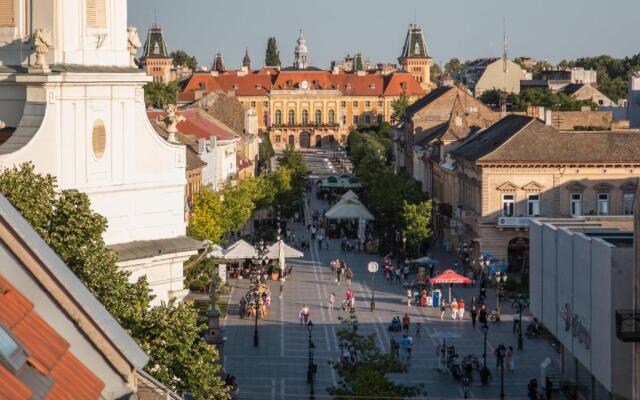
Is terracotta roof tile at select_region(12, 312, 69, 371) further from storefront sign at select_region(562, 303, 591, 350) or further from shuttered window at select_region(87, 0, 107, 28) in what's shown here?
storefront sign at select_region(562, 303, 591, 350)

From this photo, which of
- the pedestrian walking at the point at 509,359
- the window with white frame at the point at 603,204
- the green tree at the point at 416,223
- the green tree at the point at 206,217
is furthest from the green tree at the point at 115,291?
the green tree at the point at 416,223

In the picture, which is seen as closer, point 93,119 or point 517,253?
point 93,119

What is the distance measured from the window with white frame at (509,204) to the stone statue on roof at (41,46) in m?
52.2

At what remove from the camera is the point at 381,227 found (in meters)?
102

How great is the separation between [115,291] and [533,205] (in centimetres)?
6016

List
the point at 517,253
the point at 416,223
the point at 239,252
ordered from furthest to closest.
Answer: the point at 416,223 → the point at 517,253 → the point at 239,252

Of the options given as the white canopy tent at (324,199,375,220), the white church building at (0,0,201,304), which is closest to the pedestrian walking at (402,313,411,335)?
the white church building at (0,0,201,304)

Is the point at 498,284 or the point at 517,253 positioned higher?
the point at 498,284

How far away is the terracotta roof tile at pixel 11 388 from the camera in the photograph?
10.3 m

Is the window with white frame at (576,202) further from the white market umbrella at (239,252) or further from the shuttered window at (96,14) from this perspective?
the shuttered window at (96,14)

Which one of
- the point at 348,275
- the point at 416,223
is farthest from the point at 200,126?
the point at 348,275

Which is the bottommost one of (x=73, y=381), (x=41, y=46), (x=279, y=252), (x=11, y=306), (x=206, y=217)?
(x=279, y=252)

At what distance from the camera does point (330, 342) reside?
57.2 meters

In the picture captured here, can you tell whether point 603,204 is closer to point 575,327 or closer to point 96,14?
point 575,327
